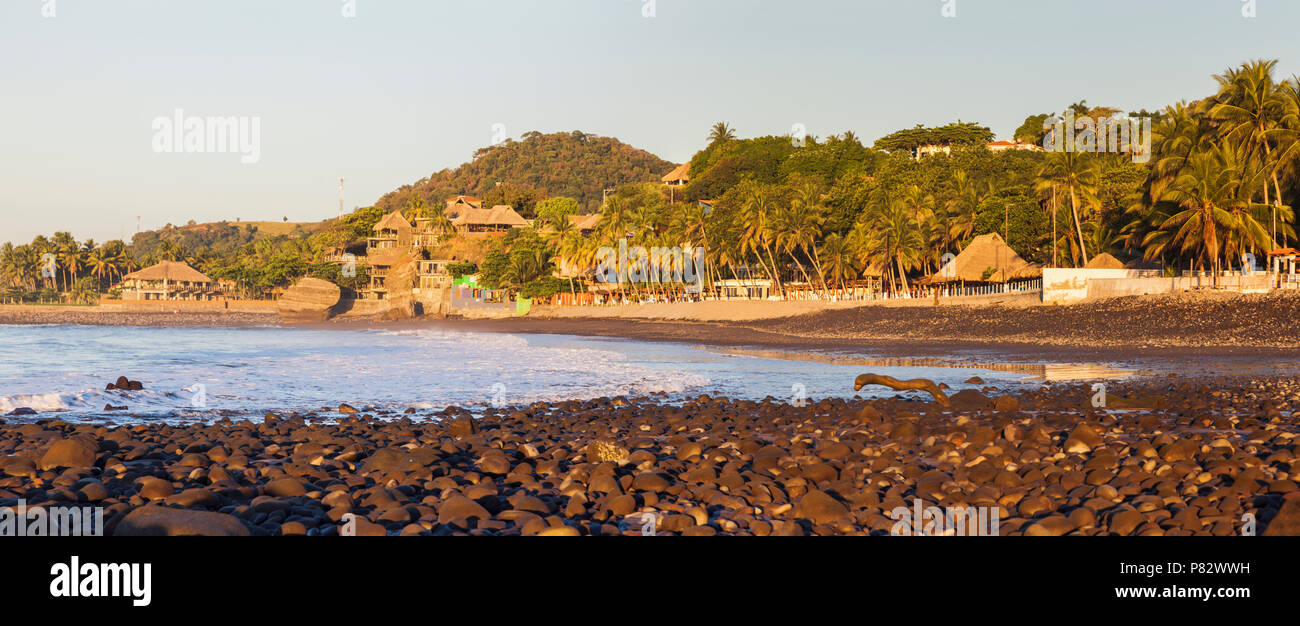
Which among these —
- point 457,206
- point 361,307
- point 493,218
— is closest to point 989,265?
point 361,307

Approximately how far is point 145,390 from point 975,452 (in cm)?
1585

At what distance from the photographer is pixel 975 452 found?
28.0 feet

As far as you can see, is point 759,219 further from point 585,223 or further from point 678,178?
point 678,178

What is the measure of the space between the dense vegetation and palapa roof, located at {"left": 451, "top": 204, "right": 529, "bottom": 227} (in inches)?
184

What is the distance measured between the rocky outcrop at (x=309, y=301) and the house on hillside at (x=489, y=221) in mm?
22213

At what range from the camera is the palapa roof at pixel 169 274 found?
10294cm

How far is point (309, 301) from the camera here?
8581 cm

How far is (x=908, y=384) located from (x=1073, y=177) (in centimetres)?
3590

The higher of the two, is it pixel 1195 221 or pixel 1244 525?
pixel 1195 221

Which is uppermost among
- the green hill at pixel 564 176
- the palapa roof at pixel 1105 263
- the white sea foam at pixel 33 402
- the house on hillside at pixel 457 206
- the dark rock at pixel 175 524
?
the green hill at pixel 564 176

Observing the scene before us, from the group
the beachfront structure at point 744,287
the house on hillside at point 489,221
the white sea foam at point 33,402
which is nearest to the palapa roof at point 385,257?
the house on hillside at point 489,221

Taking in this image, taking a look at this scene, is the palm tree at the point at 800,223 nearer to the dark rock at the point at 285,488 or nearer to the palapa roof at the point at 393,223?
the dark rock at the point at 285,488
